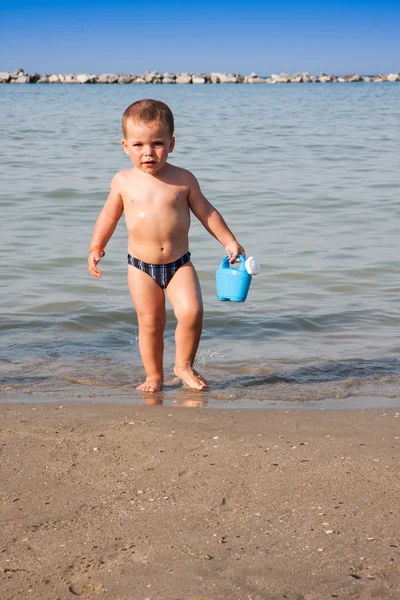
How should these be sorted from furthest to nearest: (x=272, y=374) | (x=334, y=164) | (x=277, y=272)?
(x=334, y=164)
(x=277, y=272)
(x=272, y=374)

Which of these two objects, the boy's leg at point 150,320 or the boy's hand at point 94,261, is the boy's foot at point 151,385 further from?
the boy's hand at point 94,261

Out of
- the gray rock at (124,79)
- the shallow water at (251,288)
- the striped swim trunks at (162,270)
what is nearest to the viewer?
the striped swim trunks at (162,270)

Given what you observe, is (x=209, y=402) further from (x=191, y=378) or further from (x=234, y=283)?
(x=234, y=283)

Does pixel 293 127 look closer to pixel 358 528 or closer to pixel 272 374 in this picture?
pixel 272 374

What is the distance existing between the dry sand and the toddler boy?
730 millimetres

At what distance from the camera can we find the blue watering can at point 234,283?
12.2 feet

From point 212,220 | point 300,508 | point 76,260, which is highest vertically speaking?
point 212,220

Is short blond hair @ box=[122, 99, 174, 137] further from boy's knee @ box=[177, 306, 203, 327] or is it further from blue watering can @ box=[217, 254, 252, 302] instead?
boy's knee @ box=[177, 306, 203, 327]

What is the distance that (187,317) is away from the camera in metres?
3.78

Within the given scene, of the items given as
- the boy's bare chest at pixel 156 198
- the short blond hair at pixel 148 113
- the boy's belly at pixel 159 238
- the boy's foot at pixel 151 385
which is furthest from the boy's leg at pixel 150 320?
the short blond hair at pixel 148 113

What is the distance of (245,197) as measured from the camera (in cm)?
999

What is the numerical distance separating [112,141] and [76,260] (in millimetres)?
10315

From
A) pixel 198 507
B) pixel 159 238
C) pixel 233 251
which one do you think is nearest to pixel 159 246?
pixel 159 238

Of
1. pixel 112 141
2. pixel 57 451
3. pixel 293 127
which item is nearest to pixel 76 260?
pixel 57 451
